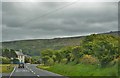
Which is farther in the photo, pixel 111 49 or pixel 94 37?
pixel 94 37

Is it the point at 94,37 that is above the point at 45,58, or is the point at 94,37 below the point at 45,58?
above

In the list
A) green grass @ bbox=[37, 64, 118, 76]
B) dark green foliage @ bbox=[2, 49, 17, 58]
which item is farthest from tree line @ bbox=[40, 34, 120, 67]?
dark green foliage @ bbox=[2, 49, 17, 58]

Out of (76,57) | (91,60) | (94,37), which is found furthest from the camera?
(94,37)

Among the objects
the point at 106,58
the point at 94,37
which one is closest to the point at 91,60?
the point at 106,58

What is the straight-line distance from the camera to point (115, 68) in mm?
26469

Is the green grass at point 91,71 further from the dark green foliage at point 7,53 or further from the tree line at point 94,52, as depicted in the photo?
the dark green foliage at point 7,53

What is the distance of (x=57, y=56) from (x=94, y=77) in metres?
64.8

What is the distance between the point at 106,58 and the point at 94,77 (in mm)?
5717

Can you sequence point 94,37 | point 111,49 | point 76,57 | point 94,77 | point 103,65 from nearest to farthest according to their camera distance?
Result: point 94,77, point 103,65, point 111,49, point 76,57, point 94,37

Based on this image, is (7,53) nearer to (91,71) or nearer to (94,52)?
(94,52)

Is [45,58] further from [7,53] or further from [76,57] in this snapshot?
[7,53]

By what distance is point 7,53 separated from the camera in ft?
494

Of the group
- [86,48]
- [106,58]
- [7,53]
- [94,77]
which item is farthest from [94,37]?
[7,53]

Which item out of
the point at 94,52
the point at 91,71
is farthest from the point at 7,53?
the point at 91,71
